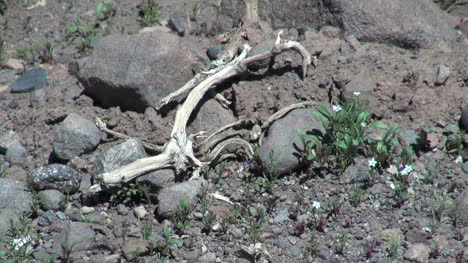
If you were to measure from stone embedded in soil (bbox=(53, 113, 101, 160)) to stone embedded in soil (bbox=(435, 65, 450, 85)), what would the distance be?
3259 mm

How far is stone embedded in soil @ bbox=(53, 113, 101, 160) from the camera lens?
5.76m

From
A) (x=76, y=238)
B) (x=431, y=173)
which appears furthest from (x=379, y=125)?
(x=76, y=238)

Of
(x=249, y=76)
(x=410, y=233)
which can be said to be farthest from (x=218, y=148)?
(x=410, y=233)

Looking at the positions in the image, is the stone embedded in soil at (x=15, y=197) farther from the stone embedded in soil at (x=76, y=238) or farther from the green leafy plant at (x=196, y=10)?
the green leafy plant at (x=196, y=10)

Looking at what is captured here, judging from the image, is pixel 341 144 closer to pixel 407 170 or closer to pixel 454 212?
pixel 407 170

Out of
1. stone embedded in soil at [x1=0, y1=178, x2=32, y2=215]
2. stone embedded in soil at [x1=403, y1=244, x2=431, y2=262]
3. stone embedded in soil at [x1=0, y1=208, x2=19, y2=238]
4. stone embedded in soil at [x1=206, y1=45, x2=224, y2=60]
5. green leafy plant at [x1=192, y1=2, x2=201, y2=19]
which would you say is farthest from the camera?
green leafy plant at [x1=192, y1=2, x2=201, y2=19]

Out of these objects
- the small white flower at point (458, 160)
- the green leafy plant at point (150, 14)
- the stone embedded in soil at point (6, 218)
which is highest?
the green leafy plant at point (150, 14)

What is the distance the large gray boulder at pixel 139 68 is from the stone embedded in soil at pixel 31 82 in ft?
1.97

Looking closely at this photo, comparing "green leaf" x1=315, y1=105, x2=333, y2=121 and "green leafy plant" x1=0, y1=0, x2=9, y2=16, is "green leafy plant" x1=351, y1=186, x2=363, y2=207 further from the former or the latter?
"green leafy plant" x1=0, y1=0, x2=9, y2=16

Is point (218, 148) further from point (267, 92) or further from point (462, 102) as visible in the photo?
point (462, 102)

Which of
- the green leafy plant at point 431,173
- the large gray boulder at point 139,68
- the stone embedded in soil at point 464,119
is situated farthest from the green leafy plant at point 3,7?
the stone embedded in soil at point 464,119

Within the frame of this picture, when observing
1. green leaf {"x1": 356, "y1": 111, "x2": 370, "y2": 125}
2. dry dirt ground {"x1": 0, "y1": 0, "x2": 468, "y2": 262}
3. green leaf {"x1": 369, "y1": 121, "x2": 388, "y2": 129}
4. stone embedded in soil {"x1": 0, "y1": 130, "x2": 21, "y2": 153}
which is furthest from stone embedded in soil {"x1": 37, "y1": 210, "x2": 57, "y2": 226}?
green leaf {"x1": 369, "y1": 121, "x2": 388, "y2": 129}

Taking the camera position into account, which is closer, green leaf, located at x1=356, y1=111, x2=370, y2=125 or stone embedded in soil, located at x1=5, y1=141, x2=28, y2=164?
green leaf, located at x1=356, y1=111, x2=370, y2=125

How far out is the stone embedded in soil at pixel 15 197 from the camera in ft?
17.7
